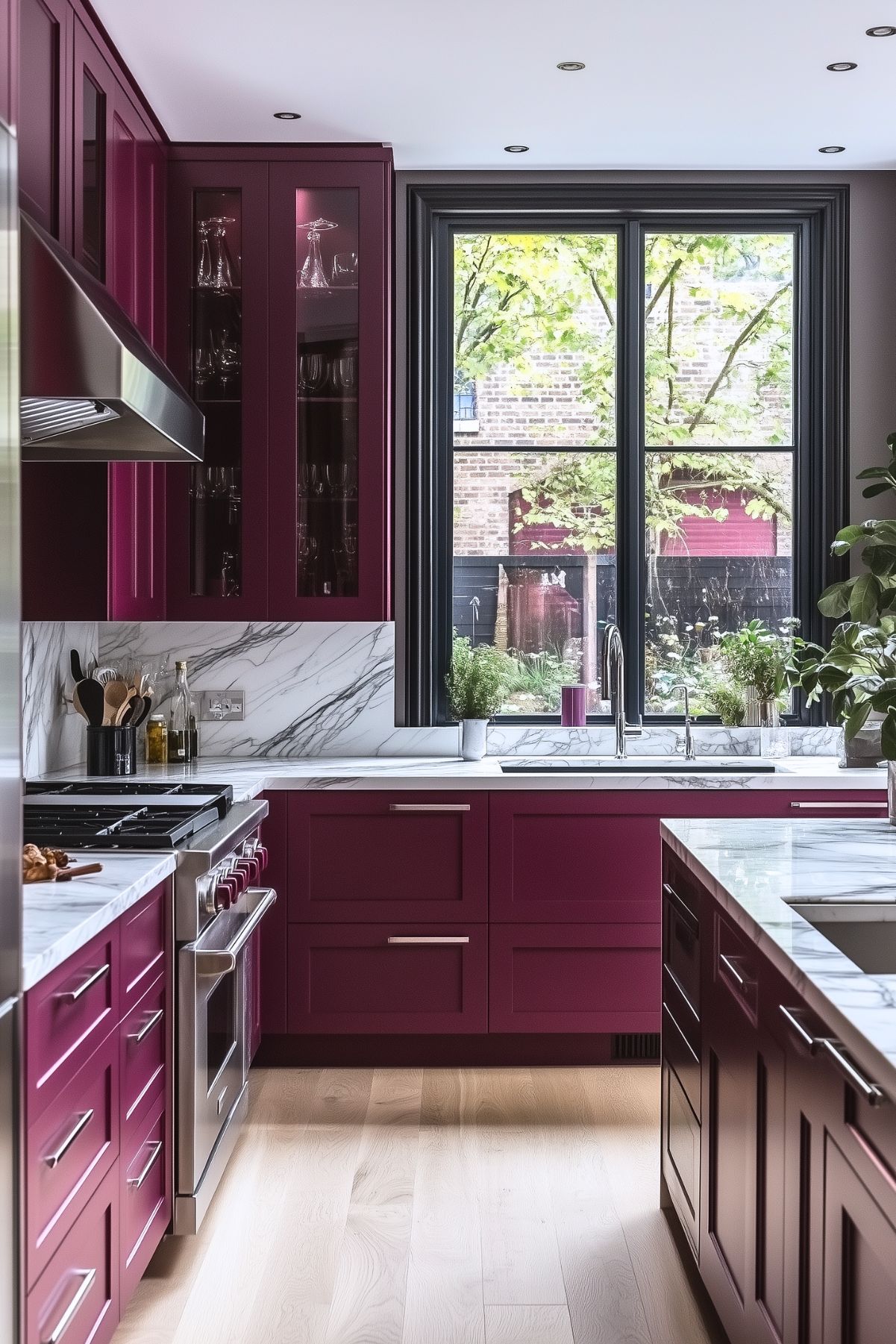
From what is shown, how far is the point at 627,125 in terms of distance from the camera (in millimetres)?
3691

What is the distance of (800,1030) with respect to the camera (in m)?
1.58

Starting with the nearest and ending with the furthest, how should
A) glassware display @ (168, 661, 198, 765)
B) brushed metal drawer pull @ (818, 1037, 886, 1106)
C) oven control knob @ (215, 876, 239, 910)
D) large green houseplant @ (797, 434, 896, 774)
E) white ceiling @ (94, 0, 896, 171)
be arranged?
brushed metal drawer pull @ (818, 1037, 886, 1106)
oven control knob @ (215, 876, 239, 910)
white ceiling @ (94, 0, 896, 171)
large green houseplant @ (797, 434, 896, 774)
glassware display @ (168, 661, 198, 765)

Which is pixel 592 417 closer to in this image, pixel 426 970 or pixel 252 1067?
pixel 426 970

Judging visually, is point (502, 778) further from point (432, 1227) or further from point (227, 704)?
point (432, 1227)

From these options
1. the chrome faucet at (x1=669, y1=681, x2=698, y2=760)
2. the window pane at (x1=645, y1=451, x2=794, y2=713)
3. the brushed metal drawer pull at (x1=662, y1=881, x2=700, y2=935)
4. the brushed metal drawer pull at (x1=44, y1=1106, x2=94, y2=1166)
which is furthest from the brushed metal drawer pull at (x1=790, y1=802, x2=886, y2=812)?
the brushed metal drawer pull at (x1=44, y1=1106, x2=94, y2=1166)

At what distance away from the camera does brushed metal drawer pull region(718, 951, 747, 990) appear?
196cm

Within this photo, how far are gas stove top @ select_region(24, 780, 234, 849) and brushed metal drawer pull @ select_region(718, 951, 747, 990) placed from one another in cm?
110

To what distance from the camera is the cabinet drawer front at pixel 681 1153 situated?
2.34 meters

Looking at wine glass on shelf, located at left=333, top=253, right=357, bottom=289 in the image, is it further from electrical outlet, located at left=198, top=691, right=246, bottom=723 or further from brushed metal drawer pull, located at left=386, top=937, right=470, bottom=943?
brushed metal drawer pull, located at left=386, top=937, right=470, bottom=943

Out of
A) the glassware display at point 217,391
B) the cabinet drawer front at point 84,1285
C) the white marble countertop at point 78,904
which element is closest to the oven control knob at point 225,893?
the white marble countertop at point 78,904

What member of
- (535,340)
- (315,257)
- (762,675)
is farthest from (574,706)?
(315,257)

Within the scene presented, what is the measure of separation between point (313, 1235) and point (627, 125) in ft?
10.5

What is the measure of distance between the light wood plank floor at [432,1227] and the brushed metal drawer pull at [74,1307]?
42cm

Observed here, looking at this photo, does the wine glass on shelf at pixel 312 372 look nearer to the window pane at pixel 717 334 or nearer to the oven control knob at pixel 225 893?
the window pane at pixel 717 334
